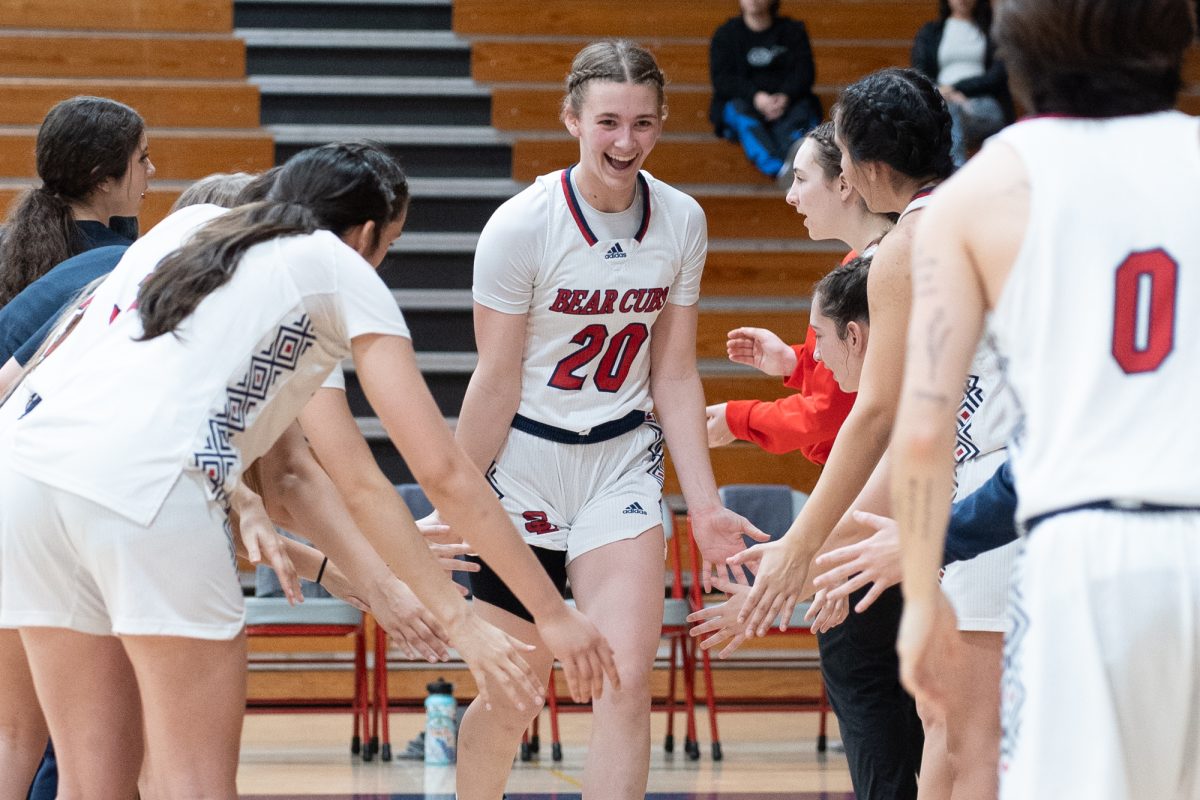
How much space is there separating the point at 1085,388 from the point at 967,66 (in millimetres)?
7085

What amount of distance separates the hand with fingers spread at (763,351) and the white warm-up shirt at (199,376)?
1895 mm

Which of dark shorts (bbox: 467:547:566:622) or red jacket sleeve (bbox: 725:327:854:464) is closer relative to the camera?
dark shorts (bbox: 467:547:566:622)

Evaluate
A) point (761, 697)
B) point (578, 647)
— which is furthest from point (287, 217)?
point (761, 697)

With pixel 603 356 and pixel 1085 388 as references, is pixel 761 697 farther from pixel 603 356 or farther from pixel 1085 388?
pixel 1085 388

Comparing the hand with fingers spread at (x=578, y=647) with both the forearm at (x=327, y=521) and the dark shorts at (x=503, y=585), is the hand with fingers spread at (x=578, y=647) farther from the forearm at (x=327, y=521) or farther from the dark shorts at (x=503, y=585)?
the dark shorts at (x=503, y=585)

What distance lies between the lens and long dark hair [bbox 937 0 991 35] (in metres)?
8.47

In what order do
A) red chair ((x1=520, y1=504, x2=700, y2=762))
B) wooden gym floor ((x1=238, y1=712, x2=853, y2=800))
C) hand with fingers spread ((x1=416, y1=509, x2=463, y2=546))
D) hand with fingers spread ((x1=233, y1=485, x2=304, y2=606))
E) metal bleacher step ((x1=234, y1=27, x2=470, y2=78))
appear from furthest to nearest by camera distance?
metal bleacher step ((x1=234, y1=27, x2=470, y2=78)) → red chair ((x1=520, y1=504, x2=700, y2=762)) → wooden gym floor ((x1=238, y1=712, x2=853, y2=800)) → hand with fingers spread ((x1=416, y1=509, x2=463, y2=546)) → hand with fingers spread ((x1=233, y1=485, x2=304, y2=606))

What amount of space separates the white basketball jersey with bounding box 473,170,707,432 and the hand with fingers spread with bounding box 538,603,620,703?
86 cm

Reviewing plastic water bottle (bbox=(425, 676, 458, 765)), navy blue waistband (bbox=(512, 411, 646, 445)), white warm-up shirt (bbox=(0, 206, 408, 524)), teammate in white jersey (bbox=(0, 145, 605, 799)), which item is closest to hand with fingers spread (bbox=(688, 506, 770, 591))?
navy blue waistband (bbox=(512, 411, 646, 445))

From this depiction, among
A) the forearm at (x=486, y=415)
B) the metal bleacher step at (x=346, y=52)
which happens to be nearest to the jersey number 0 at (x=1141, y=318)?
the forearm at (x=486, y=415)

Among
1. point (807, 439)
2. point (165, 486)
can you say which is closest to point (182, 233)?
point (165, 486)

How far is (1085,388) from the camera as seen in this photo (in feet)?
5.75

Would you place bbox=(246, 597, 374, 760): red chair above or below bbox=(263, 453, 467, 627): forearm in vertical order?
below

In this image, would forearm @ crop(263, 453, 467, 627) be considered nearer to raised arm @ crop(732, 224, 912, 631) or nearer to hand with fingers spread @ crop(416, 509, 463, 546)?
hand with fingers spread @ crop(416, 509, 463, 546)
